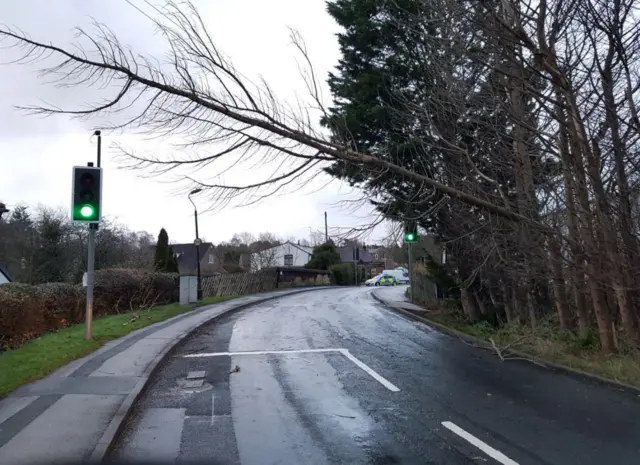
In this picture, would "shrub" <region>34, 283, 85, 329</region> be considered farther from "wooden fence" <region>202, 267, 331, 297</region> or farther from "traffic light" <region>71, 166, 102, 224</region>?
"wooden fence" <region>202, 267, 331, 297</region>

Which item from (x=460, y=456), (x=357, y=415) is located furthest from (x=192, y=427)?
(x=460, y=456)

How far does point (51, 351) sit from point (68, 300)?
6.37m

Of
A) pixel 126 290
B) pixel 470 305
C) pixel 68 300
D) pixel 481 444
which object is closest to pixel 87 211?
pixel 68 300

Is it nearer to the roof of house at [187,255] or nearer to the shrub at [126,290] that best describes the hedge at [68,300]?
the shrub at [126,290]

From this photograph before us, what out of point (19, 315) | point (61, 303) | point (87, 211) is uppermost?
point (87, 211)

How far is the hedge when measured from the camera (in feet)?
40.0

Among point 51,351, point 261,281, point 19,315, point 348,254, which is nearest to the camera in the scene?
point 51,351

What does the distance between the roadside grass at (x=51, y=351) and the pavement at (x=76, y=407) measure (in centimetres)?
21

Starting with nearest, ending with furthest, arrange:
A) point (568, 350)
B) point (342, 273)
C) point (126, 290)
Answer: point (568, 350)
point (126, 290)
point (342, 273)

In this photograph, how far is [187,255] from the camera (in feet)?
272

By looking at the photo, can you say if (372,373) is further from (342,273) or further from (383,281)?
(383,281)

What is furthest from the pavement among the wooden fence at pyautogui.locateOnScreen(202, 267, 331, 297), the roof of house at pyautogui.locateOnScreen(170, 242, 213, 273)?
the roof of house at pyautogui.locateOnScreen(170, 242, 213, 273)

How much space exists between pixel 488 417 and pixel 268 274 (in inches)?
1298

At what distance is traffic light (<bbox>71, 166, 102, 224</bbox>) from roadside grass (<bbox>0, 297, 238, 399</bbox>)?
2629 millimetres
